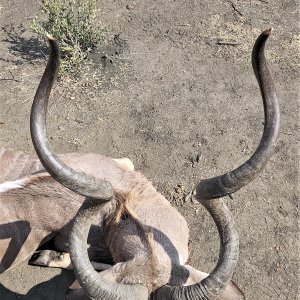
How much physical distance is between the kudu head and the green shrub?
211 inches

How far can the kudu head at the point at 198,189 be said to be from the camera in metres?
4.26

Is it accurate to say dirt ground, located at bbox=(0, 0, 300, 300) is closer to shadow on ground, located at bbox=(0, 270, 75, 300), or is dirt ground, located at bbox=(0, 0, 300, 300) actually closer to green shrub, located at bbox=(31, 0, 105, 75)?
shadow on ground, located at bbox=(0, 270, 75, 300)

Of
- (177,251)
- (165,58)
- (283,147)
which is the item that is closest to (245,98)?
(283,147)

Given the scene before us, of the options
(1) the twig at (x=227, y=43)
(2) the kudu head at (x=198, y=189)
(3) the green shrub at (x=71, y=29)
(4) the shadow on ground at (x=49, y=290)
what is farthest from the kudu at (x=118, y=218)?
(1) the twig at (x=227, y=43)

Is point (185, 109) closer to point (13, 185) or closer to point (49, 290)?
point (13, 185)

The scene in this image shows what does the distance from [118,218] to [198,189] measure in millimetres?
1410

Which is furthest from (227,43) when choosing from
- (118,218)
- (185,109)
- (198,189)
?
(198,189)

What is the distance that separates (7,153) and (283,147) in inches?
172

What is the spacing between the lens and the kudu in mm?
4328

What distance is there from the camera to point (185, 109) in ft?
29.1

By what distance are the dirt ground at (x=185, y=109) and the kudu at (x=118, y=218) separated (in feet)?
3.80

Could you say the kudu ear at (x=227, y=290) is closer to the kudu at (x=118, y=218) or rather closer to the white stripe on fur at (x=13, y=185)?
the kudu at (x=118, y=218)

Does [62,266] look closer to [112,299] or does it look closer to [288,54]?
[112,299]

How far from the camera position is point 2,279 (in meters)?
7.17
